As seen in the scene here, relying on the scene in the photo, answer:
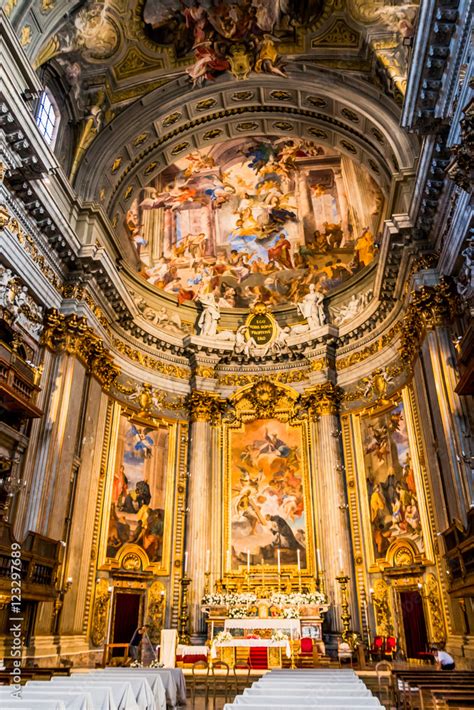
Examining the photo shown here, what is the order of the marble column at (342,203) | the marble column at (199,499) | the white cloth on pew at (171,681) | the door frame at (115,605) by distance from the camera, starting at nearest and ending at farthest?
the white cloth on pew at (171,681) → the door frame at (115,605) → the marble column at (199,499) → the marble column at (342,203)

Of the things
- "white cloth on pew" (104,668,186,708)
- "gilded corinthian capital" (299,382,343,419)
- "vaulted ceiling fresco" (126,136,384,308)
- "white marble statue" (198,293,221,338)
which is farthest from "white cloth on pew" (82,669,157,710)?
"vaulted ceiling fresco" (126,136,384,308)

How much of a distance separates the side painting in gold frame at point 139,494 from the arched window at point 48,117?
27.9ft

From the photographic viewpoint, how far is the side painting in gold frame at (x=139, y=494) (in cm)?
1680

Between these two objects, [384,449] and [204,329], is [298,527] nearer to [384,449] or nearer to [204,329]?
[384,449]

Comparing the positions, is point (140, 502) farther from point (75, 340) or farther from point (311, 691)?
point (311, 691)

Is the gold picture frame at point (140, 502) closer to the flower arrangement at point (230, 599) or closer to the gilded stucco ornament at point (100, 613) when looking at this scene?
the gilded stucco ornament at point (100, 613)

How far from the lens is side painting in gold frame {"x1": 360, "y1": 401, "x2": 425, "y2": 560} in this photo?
637 inches

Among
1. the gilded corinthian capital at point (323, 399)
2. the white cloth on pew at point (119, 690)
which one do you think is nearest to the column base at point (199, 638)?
the gilded corinthian capital at point (323, 399)

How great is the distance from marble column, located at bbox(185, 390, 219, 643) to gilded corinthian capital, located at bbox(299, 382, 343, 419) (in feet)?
11.1

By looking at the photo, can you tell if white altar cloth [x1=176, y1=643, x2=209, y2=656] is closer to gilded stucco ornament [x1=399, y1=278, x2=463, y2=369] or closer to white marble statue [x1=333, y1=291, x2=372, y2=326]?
gilded stucco ornament [x1=399, y1=278, x2=463, y2=369]

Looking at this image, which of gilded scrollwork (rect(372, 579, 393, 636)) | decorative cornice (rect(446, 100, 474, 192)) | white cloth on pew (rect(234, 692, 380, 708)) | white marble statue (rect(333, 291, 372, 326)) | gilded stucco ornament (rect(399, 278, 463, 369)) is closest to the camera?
white cloth on pew (rect(234, 692, 380, 708))

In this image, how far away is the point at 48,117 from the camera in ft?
52.4

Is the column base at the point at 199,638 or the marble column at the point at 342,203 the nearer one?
the column base at the point at 199,638

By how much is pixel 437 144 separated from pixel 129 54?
10096 millimetres
